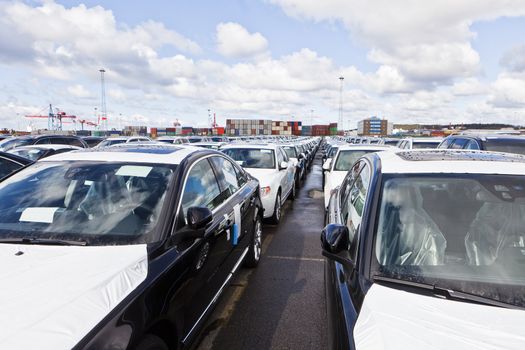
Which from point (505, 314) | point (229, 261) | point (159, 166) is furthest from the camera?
point (229, 261)

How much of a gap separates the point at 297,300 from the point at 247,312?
2.00 ft

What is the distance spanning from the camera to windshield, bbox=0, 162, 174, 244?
2.43 meters

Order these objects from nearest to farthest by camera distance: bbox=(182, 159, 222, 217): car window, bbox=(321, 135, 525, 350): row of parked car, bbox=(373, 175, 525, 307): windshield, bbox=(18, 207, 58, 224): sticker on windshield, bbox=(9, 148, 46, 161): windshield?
bbox=(321, 135, 525, 350): row of parked car < bbox=(373, 175, 525, 307): windshield < bbox=(18, 207, 58, 224): sticker on windshield < bbox=(182, 159, 222, 217): car window < bbox=(9, 148, 46, 161): windshield

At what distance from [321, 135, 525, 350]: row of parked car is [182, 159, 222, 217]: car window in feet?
3.77

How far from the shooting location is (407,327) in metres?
1.54

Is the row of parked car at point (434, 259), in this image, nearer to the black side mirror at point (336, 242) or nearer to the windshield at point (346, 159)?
the black side mirror at point (336, 242)

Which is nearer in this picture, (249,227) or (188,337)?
(188,337)

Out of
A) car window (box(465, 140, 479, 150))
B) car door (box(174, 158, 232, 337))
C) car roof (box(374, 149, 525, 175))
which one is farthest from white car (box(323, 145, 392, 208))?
car roof (box(374, 149, 525, 175))

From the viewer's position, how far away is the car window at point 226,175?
12.6 ft

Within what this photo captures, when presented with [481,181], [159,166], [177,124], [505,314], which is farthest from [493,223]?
[177,124]

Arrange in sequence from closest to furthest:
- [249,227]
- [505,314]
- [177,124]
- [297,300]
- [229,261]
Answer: [505,314] < [229,261] < [297,300] < [249,227] < [177,124]

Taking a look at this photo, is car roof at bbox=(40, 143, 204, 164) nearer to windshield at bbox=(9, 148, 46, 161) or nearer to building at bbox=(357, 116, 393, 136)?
windshield at bbox=(9, 148, 46, 161)

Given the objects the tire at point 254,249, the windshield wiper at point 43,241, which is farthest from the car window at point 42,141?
the windshield wiper at point 43,241

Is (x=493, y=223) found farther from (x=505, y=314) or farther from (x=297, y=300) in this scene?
(x=297, y=300)
